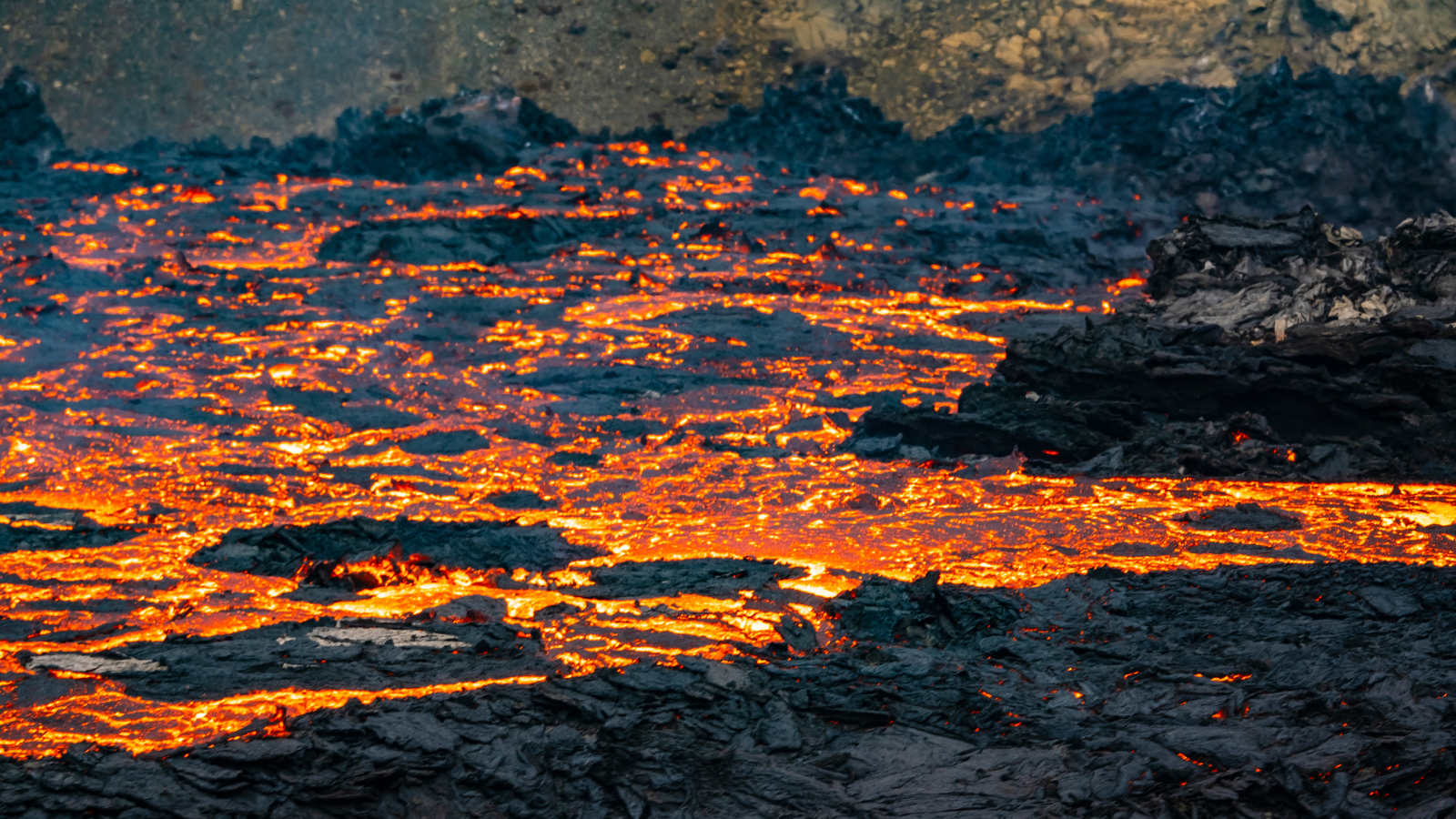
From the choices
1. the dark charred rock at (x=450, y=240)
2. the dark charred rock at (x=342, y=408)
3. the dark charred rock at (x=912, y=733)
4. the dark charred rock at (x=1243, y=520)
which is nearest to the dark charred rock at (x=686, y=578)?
the dark charred rock at (x=912, y=733)

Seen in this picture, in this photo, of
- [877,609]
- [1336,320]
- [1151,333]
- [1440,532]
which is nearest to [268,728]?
[877,609]

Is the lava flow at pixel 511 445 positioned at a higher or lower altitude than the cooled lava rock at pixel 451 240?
lower

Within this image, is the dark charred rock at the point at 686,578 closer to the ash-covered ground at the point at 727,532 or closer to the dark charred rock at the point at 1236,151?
the ash-covered ground at the point at 727,532

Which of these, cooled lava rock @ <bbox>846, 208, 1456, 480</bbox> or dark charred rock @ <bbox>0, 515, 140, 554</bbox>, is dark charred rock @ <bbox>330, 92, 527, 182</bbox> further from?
dark charred rock @ <bbox>0, 515, 140, 554</bbox>

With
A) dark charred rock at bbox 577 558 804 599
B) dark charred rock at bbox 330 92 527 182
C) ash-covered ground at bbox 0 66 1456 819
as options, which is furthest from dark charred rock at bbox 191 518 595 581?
dark charred rock at bbox 330 92 527 182

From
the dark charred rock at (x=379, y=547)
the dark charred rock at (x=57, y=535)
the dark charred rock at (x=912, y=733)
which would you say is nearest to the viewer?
the dark charred rock at (x=912, y=733)

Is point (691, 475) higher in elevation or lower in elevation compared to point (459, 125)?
lower

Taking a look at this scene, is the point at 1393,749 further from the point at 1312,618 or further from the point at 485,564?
the point at 485,564
